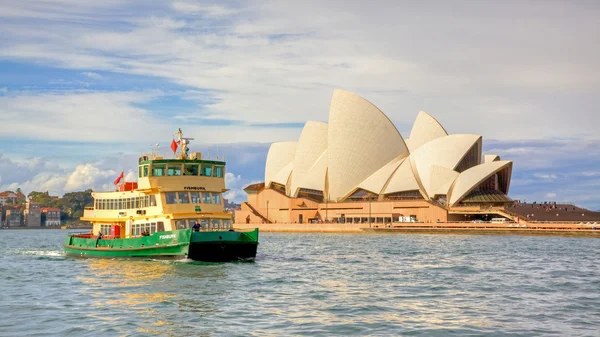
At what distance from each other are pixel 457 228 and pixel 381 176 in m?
19.5

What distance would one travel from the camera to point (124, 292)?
84.2 ft

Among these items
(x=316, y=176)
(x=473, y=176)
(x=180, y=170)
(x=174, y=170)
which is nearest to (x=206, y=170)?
(x=180, y=170)

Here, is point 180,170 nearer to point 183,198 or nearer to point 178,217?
point 183,198

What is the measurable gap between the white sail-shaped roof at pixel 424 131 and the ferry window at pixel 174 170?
72383 mm

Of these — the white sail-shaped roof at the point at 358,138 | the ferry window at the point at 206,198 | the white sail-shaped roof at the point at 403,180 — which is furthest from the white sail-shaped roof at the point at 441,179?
the ferry window at the point at 206,198

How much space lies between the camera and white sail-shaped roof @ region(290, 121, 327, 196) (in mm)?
118062

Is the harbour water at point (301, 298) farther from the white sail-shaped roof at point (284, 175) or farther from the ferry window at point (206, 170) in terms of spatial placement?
the white sail-shaped roof at point (284, 175)

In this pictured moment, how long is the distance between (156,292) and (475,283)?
11.6m

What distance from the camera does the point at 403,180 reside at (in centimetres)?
10438

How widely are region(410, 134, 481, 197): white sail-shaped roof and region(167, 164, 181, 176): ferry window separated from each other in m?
65.3

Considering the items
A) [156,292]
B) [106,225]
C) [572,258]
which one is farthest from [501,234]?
[156,292]

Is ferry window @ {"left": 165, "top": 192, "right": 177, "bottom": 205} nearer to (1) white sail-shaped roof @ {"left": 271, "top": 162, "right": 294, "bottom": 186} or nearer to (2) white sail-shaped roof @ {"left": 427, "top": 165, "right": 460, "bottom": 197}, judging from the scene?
(2) white sail-shaped roof @ {"left": 427, "top": 165, "right": 460, "bottom": 197}

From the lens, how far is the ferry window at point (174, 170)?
127ft

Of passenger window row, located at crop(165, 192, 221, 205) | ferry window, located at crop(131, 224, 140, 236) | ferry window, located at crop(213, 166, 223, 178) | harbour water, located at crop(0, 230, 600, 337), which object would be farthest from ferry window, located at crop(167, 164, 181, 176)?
harbour water, located at crop(0, 230, 600, 337)
